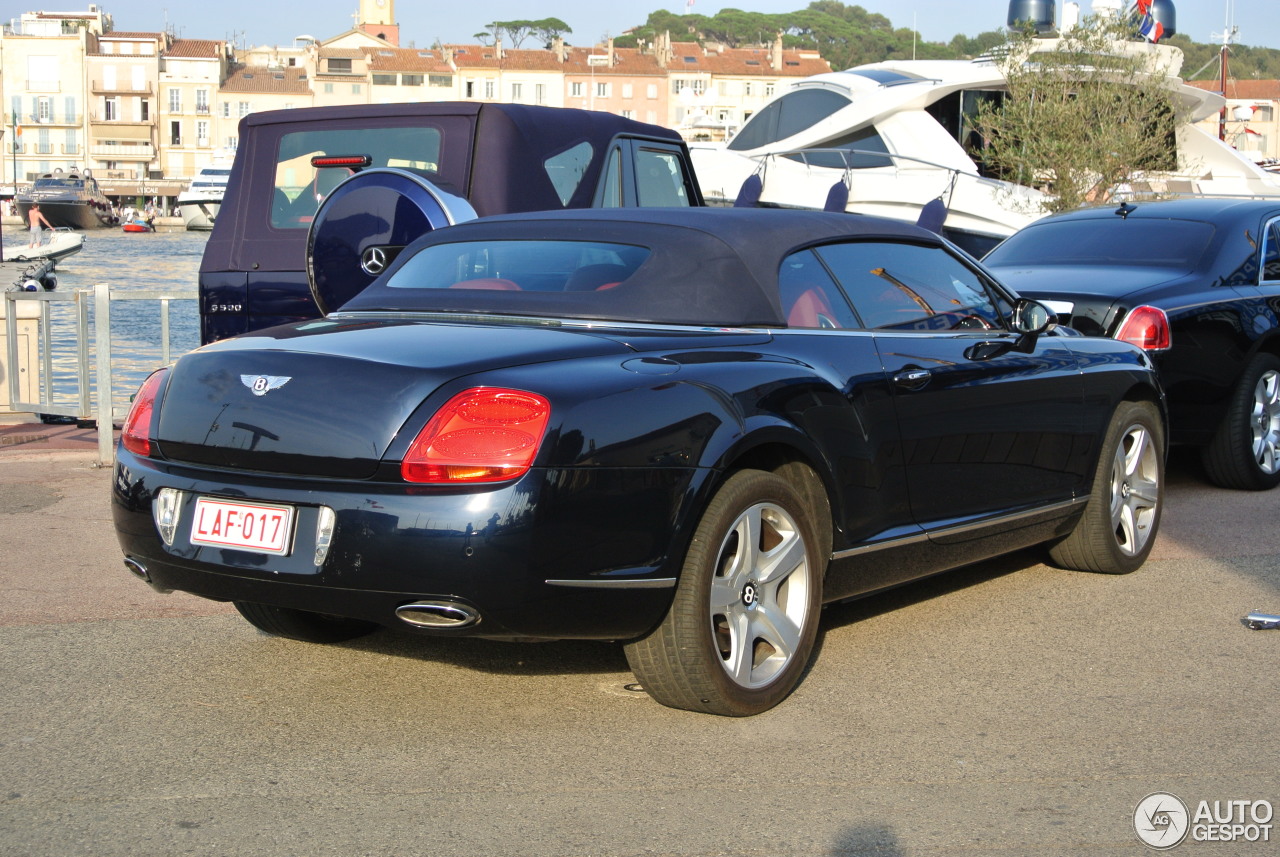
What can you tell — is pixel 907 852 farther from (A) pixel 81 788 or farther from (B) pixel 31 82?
(B) pixel 31 82

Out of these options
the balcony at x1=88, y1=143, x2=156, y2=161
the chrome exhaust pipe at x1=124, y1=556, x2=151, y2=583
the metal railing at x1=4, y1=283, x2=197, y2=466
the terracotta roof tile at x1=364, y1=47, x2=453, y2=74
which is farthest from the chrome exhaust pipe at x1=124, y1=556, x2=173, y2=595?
the balcony at x1=88, y1=143, x2=156, y2=161

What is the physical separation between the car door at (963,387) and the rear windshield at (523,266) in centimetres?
74

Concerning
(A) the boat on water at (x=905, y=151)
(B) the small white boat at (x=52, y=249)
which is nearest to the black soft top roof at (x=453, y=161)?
(A) the boat on water at (x=905, y=151)

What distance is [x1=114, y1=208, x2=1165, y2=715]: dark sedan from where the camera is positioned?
375 centimetres

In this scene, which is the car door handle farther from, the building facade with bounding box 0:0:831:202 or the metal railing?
the building facade with bounding box 0:0:831:202

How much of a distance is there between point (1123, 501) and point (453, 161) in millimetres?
3930

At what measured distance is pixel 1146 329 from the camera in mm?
7879

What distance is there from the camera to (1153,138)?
2095cm

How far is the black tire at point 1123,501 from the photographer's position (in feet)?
20.0

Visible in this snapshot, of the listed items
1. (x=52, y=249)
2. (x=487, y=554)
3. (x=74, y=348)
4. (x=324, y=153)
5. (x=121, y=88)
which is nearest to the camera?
(x=487, y=554)

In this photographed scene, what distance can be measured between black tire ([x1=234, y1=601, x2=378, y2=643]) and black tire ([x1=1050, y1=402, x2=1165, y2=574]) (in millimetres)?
3018

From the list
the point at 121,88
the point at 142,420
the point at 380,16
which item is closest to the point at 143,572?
the point at 142,420

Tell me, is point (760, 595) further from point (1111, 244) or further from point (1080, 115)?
point (1080, 115)

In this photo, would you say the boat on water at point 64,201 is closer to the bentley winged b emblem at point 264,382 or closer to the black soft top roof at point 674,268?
the black soft top roof at point 674,268
